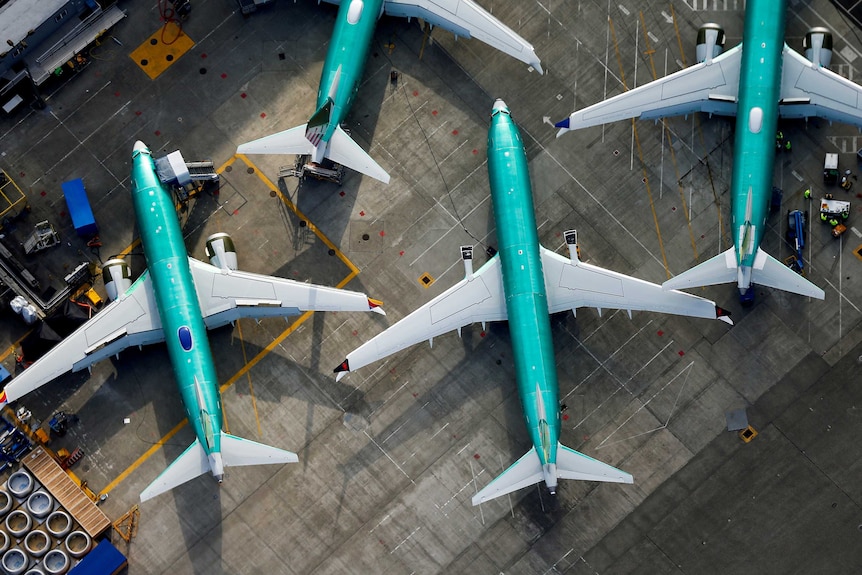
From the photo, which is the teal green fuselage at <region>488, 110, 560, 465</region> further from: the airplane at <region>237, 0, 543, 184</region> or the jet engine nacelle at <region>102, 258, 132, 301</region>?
the jet engine nacelle at <region>102, 258, 132, 301</region>

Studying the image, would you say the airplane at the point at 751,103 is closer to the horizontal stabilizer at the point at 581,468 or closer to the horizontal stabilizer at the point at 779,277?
the horizontal stabilizer at the point at 779,277

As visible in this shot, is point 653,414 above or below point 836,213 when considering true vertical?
below

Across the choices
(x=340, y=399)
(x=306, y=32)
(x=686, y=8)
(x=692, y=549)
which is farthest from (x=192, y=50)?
(x=692, y=549)

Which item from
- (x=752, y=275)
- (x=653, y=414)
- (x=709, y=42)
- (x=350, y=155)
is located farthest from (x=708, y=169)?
(x=350, y=155)

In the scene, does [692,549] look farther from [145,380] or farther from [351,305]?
[145,380]

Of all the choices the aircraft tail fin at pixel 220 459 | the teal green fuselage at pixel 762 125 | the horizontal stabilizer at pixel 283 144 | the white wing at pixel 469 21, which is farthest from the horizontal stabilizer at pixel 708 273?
the aircraft tail fin at pixel 220 459

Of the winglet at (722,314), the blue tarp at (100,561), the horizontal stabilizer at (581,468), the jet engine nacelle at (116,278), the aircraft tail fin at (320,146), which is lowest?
the horizontal stabilizer at (581,468)

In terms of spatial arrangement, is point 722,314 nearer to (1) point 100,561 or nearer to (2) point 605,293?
(2) point 605,293
